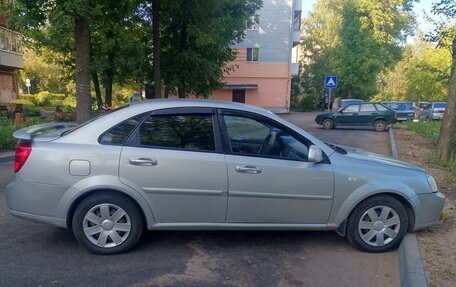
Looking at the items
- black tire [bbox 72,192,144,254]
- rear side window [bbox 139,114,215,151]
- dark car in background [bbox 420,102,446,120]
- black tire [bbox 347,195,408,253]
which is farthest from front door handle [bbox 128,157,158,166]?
dark car in background [bbox 420,102,446,120]

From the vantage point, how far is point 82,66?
31.3 feet

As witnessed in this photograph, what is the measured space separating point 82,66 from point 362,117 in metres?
14.7

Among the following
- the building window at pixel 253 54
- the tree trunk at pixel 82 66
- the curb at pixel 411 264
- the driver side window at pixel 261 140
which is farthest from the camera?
the building window at pixel 253 54

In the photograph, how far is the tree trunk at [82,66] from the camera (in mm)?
9273

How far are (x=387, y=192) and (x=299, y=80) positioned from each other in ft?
140

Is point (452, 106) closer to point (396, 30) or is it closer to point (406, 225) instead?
point (406, 225)

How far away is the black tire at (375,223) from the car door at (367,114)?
1615cm

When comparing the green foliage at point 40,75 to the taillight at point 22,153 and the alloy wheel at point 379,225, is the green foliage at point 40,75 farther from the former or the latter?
the alloy wheel at point 379,225

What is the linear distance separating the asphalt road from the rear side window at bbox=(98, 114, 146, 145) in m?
1.25

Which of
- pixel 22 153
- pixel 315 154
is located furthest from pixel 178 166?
pixel 22 153

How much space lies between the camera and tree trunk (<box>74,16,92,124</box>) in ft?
30.4

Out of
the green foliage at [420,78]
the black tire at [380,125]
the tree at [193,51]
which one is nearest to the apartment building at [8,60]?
the tree at [193,51]

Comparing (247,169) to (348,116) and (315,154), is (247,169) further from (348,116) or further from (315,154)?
(348,116)

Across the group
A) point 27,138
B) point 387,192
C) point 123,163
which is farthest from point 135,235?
point 387,192
